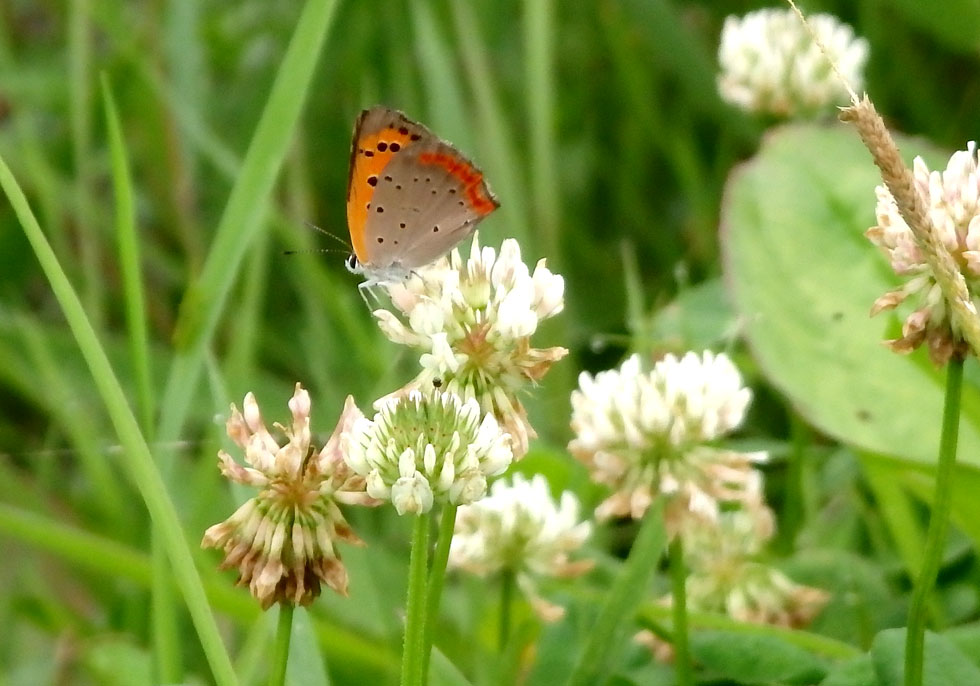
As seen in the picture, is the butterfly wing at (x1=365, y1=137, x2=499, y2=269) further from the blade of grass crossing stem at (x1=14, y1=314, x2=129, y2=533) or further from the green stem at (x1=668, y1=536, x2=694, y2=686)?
the blade of grass crossing stem at (x1=14, y1=314, x2=129, y2=533)

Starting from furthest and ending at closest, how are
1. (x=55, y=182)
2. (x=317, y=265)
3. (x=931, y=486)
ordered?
(x=55, y=182)
(x=317, y=265)
(x=931, y=486)

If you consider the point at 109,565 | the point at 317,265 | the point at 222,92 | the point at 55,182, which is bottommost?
the point at 109,565

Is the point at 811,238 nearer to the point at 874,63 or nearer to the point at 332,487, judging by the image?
the point at 332,487

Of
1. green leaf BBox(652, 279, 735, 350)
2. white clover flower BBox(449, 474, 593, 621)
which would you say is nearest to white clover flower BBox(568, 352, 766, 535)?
white clover flower BBox(449, 474, 593, 621)

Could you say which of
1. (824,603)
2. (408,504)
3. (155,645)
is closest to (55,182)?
(155,645)

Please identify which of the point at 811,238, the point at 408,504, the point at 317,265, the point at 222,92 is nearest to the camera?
the point at 408,504

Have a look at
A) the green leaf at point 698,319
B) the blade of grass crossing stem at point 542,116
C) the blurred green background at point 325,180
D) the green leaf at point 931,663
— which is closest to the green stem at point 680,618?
the green leaf at point 931,663

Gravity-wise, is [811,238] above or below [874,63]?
below
